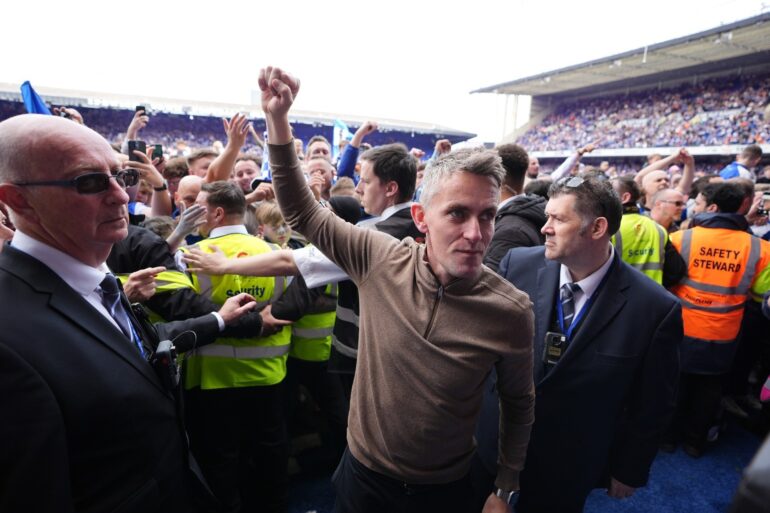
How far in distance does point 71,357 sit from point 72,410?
147 mm

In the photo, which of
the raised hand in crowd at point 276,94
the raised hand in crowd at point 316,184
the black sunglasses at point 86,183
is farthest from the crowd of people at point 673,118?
the black sunglasses at point 86,183

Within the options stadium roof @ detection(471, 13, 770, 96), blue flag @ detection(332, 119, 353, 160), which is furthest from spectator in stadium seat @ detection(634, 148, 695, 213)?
stadium roof @ detection(471, 13, 770, 96)

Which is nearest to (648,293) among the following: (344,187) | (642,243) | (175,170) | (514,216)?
(514,216)

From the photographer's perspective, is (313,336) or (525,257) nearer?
(525,257)

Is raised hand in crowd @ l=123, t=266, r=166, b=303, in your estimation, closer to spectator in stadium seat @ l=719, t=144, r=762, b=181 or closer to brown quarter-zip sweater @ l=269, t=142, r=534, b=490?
brown quarter-zip sweater @ l=269, t=142, r=534, b=490

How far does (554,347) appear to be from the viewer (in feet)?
6.88

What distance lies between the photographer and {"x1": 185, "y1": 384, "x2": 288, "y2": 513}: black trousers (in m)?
2.66

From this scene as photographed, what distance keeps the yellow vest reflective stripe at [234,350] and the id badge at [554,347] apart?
67.8 inches

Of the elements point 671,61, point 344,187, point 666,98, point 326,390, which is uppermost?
point 671,61

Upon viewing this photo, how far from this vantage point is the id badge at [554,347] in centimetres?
208

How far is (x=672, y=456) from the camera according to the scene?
388cm

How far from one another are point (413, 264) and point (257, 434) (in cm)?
189

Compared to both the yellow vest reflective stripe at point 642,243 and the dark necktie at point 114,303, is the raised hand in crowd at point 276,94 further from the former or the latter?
the yellow vest reflective stripe at point 642,243

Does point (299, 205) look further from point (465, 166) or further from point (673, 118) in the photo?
point (673, 118)
